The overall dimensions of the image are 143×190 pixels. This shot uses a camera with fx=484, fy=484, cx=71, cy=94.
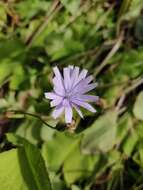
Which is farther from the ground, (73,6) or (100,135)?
(73,6)

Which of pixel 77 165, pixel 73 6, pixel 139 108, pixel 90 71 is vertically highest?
pixel 73 6

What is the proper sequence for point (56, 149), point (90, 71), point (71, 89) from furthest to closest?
point (90, 71)
point (56, 149)
point (71, 89)

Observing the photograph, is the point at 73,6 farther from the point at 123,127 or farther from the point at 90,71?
the point at 123,127

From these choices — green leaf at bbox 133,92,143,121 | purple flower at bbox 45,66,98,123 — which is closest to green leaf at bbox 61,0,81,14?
green leaf at bbox 133,92,143,121

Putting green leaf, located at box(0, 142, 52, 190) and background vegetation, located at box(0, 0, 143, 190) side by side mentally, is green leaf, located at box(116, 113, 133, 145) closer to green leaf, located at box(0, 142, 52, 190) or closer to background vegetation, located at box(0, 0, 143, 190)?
background vegetation, located at box(0, 0, 143, 190)

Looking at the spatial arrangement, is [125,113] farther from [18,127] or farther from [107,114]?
[18,127]

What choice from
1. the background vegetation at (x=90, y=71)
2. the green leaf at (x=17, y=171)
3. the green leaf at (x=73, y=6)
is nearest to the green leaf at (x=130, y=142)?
the background vegetation at (x=90, y=71)

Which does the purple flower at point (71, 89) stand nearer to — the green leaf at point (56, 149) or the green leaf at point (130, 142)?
the green leaf at point (56, 149)

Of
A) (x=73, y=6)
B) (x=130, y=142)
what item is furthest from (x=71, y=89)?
(x=73, y=6)

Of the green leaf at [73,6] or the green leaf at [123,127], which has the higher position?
the green leaf at [73,6]
